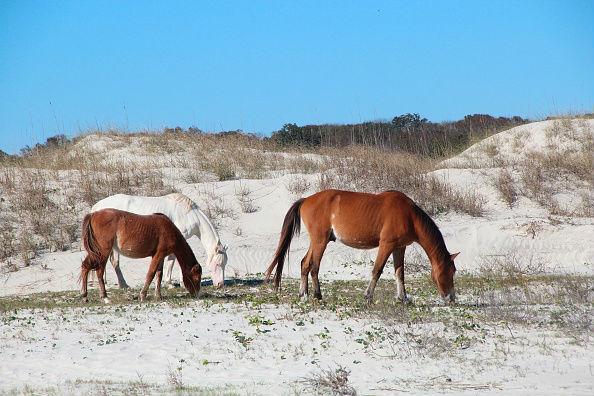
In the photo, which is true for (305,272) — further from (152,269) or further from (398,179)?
(398,179)

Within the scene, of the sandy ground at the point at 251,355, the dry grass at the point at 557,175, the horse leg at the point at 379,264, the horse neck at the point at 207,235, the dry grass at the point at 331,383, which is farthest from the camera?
the dry grass at the point at 557,175

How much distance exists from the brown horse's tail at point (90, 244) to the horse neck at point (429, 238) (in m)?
4.88

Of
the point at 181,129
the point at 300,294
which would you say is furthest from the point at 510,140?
the point at 300,294

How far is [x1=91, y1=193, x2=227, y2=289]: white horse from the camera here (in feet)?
58.3

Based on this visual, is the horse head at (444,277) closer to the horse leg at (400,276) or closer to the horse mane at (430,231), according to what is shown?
the horse mane at (430,231)

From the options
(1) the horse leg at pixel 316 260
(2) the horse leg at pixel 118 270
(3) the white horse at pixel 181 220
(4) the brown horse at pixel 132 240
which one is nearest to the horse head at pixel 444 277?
(1) the horse leg at pixel 316 260

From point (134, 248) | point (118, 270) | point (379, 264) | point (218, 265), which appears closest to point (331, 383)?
point (379, 264)

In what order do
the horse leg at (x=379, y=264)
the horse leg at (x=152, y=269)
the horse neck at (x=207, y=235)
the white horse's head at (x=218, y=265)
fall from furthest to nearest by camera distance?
the horse neck at (x=207, y=235) < the white horse's head at (x=218, y=265) < the horse leg at (x=152, y=269) < the horse leg at (x=379, y=264)

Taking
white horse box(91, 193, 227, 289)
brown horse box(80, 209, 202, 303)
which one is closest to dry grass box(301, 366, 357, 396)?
brown horse box(80, 209, 202, 303)

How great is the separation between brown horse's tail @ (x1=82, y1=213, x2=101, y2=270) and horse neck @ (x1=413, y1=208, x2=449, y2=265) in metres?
4.88

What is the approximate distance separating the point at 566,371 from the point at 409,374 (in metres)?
1.55

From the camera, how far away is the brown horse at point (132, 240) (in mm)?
14695

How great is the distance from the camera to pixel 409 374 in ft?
32.2

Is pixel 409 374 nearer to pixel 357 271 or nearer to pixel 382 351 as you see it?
pixel 382 351
